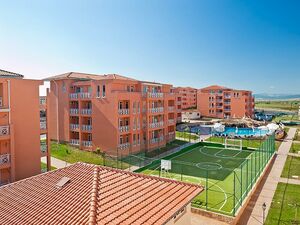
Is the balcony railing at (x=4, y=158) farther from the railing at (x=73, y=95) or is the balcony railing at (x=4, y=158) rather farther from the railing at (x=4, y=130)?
the railing at (x=73, y=95)

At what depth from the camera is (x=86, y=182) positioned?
37.6ft

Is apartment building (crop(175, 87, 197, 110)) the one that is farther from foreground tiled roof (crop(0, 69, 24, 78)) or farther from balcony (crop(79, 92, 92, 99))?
foreground tiled roof (crop(0, 69, 24, 78))

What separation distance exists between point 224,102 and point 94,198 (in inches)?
2812

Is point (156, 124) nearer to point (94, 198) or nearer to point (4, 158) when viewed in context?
point (4, 158)

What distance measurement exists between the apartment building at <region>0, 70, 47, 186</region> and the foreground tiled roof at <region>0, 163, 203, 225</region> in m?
9.39

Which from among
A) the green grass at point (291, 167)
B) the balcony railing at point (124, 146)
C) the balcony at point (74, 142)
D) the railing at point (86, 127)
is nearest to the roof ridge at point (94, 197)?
the balcony railing at point (124, 146)

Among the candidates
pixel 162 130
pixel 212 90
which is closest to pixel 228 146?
pixel 162 130

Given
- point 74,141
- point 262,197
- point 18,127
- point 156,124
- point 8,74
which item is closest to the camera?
point 262,197

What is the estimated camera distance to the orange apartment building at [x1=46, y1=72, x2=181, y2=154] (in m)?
31.8

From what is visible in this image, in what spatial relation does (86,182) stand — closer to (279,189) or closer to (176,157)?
(279,189)

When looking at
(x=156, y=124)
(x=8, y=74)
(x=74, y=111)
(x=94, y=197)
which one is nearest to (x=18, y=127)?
(x=8, y=74)

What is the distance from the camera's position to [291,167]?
2811 centimetres

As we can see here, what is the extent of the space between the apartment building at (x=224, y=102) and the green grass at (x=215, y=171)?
3733 cm

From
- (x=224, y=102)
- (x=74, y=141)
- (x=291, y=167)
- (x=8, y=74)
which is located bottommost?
(x=291, y=167)
